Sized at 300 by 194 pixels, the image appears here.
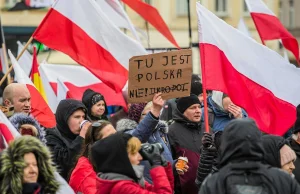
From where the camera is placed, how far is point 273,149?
7.29m

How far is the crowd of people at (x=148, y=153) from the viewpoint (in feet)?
20.5

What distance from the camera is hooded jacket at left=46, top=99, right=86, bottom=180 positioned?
9.10 meters

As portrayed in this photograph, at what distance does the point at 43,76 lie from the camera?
12812mm

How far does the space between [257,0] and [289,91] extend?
2.93 meters

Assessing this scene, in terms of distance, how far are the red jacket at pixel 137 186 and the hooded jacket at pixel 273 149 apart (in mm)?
687

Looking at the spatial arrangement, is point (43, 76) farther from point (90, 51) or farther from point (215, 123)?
point (215, 123)

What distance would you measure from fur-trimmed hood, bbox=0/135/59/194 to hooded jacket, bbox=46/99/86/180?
2.17 metres

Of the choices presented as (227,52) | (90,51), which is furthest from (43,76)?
(227,52)

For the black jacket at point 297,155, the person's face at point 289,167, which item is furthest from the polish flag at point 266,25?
the person's face at point 289,167

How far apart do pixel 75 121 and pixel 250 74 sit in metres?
1.57

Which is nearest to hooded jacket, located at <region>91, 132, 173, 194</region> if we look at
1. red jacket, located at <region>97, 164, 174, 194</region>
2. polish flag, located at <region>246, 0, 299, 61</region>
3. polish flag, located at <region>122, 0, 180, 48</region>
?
red jacket, located at <region>97, 164, 174, 194</region>

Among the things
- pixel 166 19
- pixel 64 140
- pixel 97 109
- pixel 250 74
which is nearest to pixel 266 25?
pixel 97 109

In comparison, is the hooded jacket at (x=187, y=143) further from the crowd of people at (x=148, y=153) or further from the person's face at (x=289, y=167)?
the person's face at (x=289, y=167)

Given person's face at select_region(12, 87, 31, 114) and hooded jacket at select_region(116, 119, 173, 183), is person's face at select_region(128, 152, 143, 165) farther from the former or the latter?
person's face at select_region(12, 87, 31, 114)
